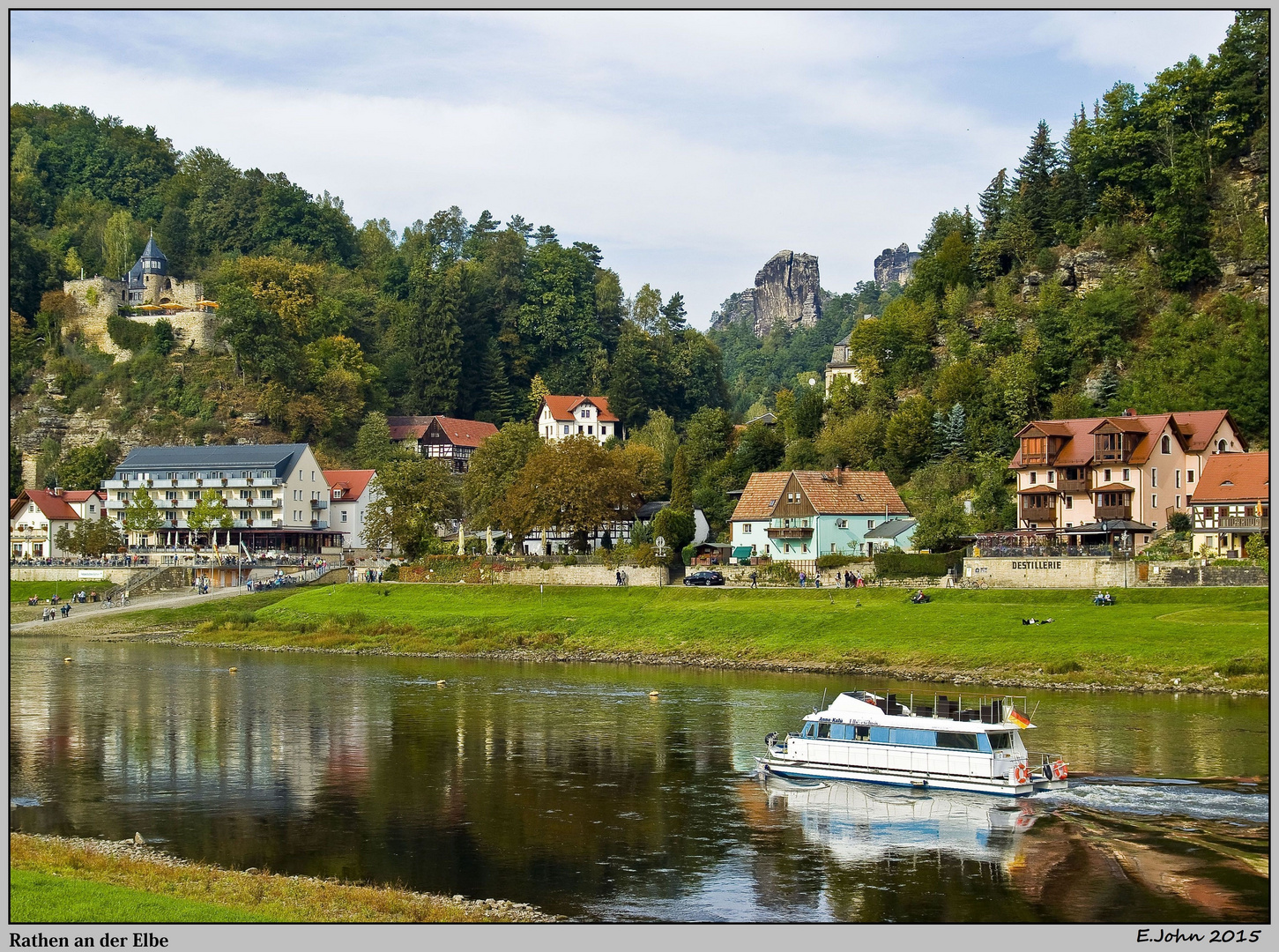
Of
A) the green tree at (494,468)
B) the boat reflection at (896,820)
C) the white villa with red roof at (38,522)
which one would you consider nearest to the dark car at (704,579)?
the green tree at (494,468)

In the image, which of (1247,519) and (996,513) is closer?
(1247,519)

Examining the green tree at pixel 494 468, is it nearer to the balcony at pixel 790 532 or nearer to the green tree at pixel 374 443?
the balcony at pixel 790 532

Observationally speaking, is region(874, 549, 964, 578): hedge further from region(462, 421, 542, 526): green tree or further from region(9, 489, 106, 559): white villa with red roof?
region(9, 489, 106, 559): white villa with red roof

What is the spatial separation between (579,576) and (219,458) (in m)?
48.2

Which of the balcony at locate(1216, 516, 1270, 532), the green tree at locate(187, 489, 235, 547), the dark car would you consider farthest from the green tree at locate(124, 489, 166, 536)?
the balcony at locate(1216, 516, 1270, 532)

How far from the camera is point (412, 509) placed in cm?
9925

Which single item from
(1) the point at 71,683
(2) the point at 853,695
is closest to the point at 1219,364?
(2) the point at 853,695

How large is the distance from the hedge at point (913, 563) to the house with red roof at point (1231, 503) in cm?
1331

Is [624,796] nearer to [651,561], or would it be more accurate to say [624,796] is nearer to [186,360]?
[651,561]

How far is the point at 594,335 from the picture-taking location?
153m

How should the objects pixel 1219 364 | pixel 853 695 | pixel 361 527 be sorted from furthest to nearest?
pixel 361 527, pixel 1219 364, pixel 853 695

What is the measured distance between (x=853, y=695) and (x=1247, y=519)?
1582 inches

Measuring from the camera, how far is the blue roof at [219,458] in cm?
11750

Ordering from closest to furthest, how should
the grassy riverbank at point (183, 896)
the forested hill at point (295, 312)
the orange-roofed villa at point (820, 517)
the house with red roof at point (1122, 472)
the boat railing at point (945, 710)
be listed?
1. the grassy riverbank at point (183, 896)
2. the boat railing at point (945, 710)
3. the house with red roof at point (1122, 472)
4. the orange-roofed villa at point (820, 517)
5. the forested hill at point (295, 312)
